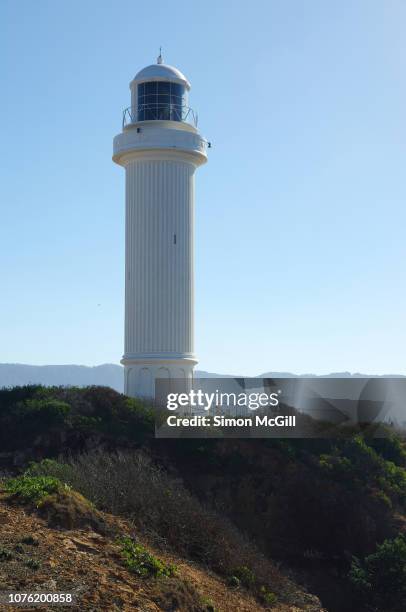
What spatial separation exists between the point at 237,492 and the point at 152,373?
22.7 ft

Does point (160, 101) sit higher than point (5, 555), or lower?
higher

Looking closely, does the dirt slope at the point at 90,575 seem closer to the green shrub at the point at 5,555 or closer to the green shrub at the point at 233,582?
the green shrub at the point at 5,555

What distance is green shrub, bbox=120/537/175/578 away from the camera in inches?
409

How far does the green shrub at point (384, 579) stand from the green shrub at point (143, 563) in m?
6.16

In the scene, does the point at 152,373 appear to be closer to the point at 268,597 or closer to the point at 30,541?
the point at 268,597

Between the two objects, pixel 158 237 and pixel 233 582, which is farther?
pixel 158 237

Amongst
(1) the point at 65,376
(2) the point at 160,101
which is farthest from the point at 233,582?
(1) the point at 65,376

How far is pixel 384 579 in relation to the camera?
1570 centimetres

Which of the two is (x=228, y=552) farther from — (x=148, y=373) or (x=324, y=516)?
(x=148, y=373)

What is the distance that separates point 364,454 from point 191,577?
12809mm

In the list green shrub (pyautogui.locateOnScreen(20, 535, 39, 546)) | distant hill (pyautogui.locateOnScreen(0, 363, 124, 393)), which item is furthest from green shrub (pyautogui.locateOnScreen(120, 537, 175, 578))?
distant hill (pyautogui.locateOnScreen(0, 363, 124, 393))

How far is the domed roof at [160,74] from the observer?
27.3m

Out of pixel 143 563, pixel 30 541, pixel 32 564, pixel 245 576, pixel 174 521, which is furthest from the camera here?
pixel 174 521

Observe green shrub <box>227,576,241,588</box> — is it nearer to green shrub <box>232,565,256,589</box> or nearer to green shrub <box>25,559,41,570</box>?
green shrub <box>232,565,256,589</box>
